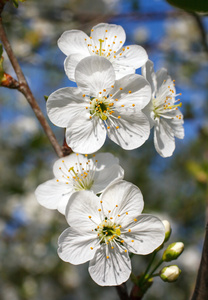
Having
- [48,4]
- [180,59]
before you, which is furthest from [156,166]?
[48,4]

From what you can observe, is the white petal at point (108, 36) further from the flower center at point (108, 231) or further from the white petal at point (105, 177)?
the flower center at point (108, 231)

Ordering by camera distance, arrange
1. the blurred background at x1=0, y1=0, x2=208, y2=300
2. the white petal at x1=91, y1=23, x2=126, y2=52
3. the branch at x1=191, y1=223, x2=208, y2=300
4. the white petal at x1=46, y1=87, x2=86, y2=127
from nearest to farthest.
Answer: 1. the branch at x1=191, y1=223, x2=208, y2=300
2. the white petal at x1=46, y1=87, x2=86, y2=127
3. the white petal at x1=91, y1=23, x2=126, y2=52
4. the blurred background at x1=0, y1=0, x2=208, y2=300

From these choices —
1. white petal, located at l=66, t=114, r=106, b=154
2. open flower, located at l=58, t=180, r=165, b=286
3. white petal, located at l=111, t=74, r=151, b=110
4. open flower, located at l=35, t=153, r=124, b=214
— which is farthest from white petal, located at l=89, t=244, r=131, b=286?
white petal, located at l=111, t=74, r=151, b=110

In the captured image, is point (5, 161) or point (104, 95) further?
point (5, 161)

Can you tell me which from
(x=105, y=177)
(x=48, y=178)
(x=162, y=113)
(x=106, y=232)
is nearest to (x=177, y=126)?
(x=162, y=113)

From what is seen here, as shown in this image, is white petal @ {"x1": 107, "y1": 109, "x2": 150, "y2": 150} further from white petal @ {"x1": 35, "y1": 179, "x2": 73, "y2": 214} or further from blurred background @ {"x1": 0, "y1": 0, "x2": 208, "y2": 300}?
blurred background @ {"x1": 0, "y1": 0, "x2": 208, "y2": 300}

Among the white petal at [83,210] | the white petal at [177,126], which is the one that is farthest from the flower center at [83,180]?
the white petal at [177,126]

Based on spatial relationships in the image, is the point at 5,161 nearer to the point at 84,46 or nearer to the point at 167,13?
the point at 167,13

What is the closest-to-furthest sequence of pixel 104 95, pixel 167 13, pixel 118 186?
pixel 118 186 < pixel 104 95 < pixel 167 13
